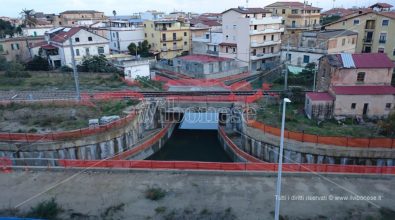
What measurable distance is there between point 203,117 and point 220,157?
330 inches

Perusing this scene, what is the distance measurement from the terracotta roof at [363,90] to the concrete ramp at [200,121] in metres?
15.3

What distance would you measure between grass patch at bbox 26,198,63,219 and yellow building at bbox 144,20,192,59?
54.6 meters


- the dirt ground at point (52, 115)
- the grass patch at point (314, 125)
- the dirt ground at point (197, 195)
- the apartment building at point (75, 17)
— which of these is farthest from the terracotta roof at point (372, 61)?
the apartment building at point (75, 17)

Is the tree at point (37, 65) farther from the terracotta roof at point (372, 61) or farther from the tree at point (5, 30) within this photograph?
the terracotta roof at point (372, 61)

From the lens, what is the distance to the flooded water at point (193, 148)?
119 feet

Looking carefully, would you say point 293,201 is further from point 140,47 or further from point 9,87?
point 140,47

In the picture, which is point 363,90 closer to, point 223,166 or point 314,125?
point 314,125

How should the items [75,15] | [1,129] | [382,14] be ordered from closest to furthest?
[1,129] < [382,14] < [75,15]

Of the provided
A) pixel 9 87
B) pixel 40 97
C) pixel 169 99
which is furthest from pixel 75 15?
pixel 169 99

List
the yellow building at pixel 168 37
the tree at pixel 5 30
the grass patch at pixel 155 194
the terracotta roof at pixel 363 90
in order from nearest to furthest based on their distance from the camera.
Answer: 1. the grass patch at pixel 155 194
2. the terracotta roof at pixel 363 90
3. the yellow building at pixel 168 37
4. the tree at pixel 5 30

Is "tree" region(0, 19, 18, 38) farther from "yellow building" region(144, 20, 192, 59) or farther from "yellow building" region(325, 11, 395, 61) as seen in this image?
"yellow building" region(325, 11, 395, 61)

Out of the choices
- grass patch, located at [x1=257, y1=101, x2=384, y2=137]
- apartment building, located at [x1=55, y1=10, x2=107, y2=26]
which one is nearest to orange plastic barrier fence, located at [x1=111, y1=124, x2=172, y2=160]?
grass patch, located at [x1=257, y1=101, x2=384, y2=137]

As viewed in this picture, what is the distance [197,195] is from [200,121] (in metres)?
22.7

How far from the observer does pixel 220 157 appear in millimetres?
36188
